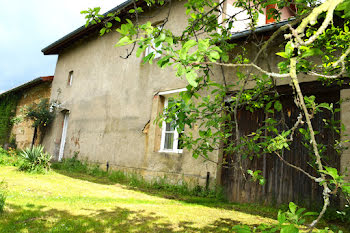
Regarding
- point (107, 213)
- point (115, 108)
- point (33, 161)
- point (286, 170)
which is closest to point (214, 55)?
point (107, 213)

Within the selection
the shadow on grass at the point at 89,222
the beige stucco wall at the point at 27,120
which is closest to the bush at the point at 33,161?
the shadow on grass at the point at 89,222

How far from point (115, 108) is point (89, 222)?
594 cm

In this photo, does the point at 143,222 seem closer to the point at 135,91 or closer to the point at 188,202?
the point at 188,202

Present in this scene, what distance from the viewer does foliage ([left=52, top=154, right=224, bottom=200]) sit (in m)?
5.79

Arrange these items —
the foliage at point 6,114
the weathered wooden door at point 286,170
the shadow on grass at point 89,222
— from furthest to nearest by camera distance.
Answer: the foliage at point 6,114
the weathered wooden door at point 286,170
the shadow on grass at point 89,222

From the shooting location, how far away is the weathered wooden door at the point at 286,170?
4555 millimetres

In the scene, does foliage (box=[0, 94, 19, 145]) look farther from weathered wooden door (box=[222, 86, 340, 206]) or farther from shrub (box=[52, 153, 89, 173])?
weathered wooden door (box=[222, 86, 340, 206])

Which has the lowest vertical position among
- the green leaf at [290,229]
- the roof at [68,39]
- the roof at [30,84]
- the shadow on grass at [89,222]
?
the shadow on grass at [89,222]

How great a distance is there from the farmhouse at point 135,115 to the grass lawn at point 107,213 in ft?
3.26

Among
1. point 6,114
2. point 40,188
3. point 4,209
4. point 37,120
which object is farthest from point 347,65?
A: point 6,114

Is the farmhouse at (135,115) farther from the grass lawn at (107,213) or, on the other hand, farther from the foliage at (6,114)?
the foliage at (6,114)

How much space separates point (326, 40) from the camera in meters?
2.59

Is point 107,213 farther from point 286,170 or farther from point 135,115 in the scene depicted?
point 135,115

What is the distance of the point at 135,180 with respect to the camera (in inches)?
286
